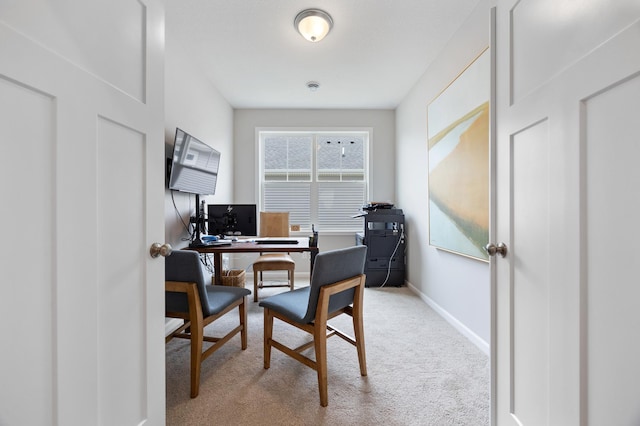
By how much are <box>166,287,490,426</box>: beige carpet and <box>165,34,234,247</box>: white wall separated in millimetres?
1154

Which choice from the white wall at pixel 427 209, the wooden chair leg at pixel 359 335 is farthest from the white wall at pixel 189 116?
the white wall at pixel 427 209

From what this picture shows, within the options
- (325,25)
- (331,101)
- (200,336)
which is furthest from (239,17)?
(200,336)

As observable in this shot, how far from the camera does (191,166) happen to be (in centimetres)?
245

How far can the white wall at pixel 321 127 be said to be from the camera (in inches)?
159

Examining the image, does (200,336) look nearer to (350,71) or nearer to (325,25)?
(325,25)

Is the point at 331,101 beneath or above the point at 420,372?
above

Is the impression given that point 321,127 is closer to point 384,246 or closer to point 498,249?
point 384,246

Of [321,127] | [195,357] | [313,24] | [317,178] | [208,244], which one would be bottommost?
[195,357]

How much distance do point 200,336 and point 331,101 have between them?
3.32 meters

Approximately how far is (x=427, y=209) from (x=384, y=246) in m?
0.83

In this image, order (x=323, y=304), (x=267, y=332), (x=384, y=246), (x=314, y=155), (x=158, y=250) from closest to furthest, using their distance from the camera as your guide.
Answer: (x=158, y=250)
(x=323, y=304)
(x=267, y=332)
(x=384, y=246)
(x=314, y=155)
